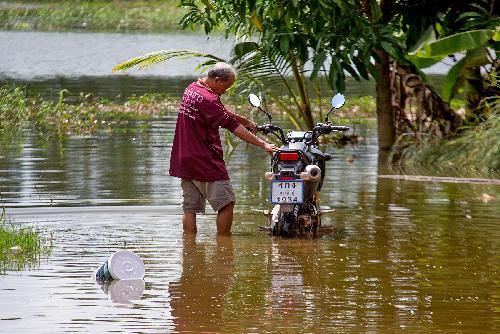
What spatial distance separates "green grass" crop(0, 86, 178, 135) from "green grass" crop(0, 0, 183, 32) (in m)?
27.7

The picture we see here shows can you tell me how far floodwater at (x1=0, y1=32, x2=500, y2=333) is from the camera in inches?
334

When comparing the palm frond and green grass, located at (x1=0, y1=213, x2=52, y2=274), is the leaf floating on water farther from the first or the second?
green grass, located at (x1=0, y1=213, x2=52, y2=274)

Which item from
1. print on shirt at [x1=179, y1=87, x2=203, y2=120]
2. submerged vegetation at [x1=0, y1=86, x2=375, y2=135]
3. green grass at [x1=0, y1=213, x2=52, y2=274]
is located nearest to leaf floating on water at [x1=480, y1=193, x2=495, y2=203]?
print on shirt at [x1=179, y1=87, x2=203, y2=120]

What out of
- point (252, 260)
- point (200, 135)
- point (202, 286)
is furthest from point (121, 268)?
point (200, 135)

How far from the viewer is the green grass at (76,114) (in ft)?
71.5

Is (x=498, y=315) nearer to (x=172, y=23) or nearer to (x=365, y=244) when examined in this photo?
(x=365, y=244)

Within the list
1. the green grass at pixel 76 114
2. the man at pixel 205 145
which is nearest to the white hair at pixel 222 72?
the man at pixel 205 145

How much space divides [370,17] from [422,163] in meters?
2.08

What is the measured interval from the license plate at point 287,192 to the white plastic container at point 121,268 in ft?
6.03

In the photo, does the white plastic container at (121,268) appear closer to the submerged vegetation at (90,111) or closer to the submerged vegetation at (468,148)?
the submerged vegetation at (468,148)

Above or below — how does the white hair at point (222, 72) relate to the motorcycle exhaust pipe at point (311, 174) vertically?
above

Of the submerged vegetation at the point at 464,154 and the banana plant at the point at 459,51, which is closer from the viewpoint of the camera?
the banana plant at the point at 459,51

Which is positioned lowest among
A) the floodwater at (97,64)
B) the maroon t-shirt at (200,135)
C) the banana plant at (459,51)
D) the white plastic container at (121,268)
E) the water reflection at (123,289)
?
the water reflection at (123,289)

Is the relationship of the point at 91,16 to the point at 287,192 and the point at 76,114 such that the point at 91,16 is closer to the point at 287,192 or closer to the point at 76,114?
the point at 76,114
